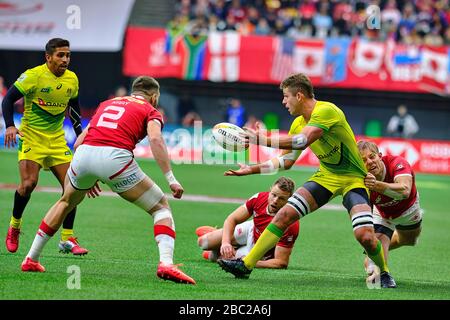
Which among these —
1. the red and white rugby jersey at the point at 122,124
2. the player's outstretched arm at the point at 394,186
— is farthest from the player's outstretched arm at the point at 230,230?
the red and white rugby jersey at the point at 122,124

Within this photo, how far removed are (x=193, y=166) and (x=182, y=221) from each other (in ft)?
44.0

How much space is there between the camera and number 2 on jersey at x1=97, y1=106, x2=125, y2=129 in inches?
323

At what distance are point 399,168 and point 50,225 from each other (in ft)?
11.9

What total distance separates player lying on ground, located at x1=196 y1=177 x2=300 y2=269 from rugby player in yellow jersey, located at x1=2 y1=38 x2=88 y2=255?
60.4 inches

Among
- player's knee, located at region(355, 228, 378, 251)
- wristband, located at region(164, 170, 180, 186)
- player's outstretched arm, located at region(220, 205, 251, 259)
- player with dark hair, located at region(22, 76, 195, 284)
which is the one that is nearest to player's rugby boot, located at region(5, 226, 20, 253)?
player with dark hair, located at region(22, 76, 195, 284)

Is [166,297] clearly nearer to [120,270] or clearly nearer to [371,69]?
[120,270]

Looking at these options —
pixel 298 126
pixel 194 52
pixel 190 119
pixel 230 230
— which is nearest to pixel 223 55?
pixel 194 52

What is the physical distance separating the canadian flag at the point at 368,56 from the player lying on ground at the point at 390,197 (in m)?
21.6

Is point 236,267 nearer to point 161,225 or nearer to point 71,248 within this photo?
point 161,225

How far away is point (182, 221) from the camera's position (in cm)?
1494

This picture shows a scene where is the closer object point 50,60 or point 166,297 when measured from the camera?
point 166,297

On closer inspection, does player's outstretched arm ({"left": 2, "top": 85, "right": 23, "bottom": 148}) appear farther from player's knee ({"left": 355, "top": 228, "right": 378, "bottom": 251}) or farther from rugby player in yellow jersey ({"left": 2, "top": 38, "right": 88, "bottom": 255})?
player's knee ({"left": 355, "top": 228, "right": 378, "bottom": 251})

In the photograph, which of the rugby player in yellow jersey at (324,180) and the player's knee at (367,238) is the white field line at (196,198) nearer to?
the rugby player in yellow jersey at (324,180)
